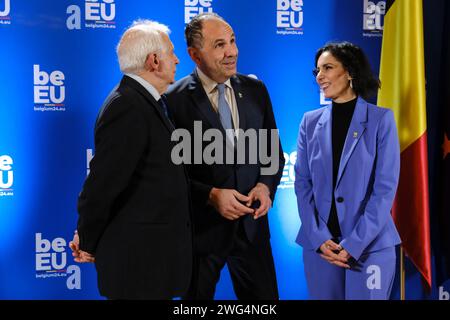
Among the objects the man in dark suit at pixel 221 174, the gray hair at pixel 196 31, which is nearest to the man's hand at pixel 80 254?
the man in dark suit at pixel 221 174

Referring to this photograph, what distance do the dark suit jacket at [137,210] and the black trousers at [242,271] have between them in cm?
49

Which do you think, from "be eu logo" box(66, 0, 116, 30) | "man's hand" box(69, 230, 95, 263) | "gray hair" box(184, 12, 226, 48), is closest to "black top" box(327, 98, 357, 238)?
"gray hair" box(184, 12, 226, 48)

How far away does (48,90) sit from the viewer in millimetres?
3586

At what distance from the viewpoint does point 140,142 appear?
2488 mm

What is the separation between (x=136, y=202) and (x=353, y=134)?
1302mm

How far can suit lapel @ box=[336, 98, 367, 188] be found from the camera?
3104mm

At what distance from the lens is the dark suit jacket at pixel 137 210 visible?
2.48 m

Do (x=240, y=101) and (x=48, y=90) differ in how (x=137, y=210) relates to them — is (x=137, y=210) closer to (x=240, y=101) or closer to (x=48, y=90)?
(x=240, y=101)

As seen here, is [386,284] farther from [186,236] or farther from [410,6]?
[410,6]

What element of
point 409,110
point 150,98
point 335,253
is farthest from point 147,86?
point 409,110

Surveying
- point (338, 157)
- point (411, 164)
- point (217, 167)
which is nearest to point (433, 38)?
point (411, 164)

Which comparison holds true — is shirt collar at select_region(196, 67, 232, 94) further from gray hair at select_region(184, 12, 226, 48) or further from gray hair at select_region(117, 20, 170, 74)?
gray hair at select_region(117, 20, 170, 74)

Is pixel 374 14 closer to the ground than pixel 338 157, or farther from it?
farther from it

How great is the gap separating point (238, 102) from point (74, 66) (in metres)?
1.18
